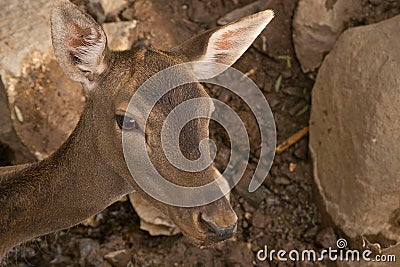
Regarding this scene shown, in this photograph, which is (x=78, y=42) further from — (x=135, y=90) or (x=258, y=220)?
(x=258, y=220)

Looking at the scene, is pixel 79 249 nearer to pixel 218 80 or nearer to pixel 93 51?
pixel 218 80

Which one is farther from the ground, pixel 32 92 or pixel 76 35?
pixel 76 35

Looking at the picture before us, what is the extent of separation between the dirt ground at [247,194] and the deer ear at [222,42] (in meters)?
1.42

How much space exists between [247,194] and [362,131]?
951 millimetres

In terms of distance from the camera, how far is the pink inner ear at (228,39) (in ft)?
10.8

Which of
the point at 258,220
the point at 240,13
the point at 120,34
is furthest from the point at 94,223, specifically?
the point at 240,13

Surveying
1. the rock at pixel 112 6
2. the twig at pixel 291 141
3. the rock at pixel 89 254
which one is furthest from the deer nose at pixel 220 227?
the rock at pixel 112 6

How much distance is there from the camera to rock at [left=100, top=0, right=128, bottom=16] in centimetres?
498

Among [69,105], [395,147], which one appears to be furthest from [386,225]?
[69,105]

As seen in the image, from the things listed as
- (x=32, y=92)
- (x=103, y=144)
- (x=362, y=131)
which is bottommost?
(x=362, y=131)

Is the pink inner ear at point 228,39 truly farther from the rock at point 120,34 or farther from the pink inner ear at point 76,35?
the rock at point 120,34

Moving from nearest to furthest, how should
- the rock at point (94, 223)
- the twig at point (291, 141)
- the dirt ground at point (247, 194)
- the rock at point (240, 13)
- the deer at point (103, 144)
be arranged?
the deer at point (103, 144) → the dirt ground at point (247, 194) → the rock at point (94, 223) → the twig at point (291, 141) → the rock at point (240, 13)

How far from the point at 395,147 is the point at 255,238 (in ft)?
3.76

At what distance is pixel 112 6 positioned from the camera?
5023mm
